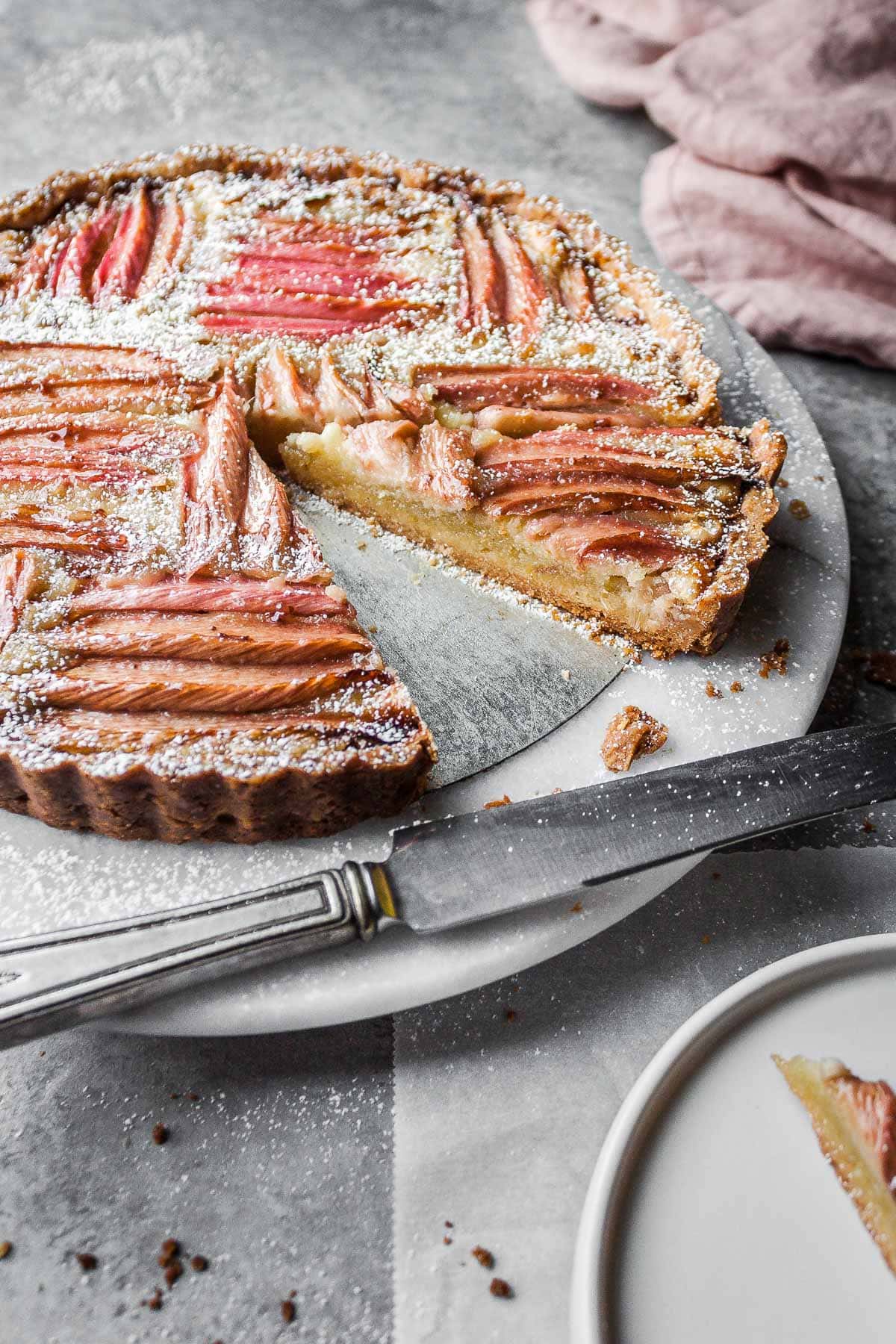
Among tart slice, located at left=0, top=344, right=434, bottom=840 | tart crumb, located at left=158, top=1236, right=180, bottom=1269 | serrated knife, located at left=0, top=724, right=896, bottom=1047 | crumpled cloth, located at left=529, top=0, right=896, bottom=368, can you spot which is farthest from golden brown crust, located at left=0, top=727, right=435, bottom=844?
crumpled cloth, located at left=529, top=0, right=896, bottom=368

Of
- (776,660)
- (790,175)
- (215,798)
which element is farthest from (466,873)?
(790,175)

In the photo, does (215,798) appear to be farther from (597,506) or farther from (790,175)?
(790,175)

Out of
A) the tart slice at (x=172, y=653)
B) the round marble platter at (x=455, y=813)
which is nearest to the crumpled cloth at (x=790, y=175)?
the round marble platter at (x=455, y=813)

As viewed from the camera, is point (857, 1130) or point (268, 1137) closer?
point (857, 1130)

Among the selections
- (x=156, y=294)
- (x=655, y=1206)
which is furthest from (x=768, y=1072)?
(x=156, y=294)

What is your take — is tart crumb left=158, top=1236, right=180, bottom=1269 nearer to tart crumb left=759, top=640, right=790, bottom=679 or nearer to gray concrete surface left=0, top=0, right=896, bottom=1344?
gray concrete surface left=0, top=0, right=896, bottom=1344

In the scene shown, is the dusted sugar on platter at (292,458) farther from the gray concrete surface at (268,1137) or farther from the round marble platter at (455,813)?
the gray concrete surface at (268,1137)
